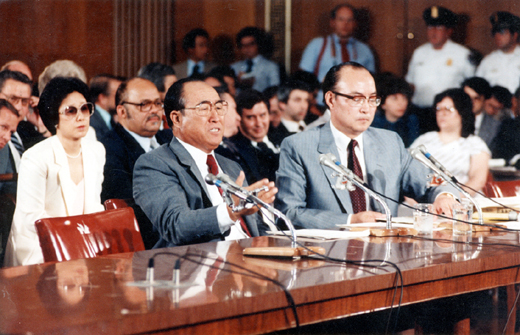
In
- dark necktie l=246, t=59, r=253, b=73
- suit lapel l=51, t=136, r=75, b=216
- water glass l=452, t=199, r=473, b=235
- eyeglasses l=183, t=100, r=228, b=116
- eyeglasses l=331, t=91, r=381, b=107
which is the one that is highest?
dark necktie l=246, t=59, r=253, b=73

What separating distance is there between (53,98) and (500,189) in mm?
2994

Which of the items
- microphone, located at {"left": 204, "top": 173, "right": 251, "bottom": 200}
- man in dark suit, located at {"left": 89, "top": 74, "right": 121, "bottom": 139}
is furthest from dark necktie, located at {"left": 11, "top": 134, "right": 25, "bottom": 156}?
microphone, located at {"left": 204, "top": 173, "right": 251, "bottom": 200}

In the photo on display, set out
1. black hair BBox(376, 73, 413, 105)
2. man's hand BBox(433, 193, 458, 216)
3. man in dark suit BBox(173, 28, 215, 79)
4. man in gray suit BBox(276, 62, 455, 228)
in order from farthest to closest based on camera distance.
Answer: black hair BBox(376, 73, 413, 105) → man in gray suit BBox(276, 62, 455, 228) → man in dark suit BBox(173, 28, 215, 79) → man's hand BBox(433, 193, 458, 216)

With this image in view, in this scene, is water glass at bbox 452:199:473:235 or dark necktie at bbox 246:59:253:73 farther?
dark necktie at bbox 246:59:253:73

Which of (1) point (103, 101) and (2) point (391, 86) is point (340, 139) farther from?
(1) point (103, 101)

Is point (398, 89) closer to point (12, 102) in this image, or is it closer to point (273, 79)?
point (273, 79)

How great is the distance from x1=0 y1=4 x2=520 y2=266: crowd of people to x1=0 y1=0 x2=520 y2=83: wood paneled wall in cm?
7

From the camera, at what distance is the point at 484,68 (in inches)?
177

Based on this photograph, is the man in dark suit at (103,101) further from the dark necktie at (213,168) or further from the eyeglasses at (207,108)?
the dark necktie at (213,168)

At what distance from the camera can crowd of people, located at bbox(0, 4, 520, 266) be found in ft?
10.0

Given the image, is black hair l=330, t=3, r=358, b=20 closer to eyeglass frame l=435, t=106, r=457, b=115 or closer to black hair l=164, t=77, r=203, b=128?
eyeglass frame l=435, t=106, r=457, b=115

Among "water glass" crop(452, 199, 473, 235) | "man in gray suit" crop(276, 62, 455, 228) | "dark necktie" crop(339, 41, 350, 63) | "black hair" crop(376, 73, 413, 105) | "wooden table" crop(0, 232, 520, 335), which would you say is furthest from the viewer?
"black hair" crop(376, 73, 413, 105)

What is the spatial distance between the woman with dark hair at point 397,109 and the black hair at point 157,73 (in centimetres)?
152

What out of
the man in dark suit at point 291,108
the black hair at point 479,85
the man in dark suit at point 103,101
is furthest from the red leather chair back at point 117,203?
the black hair at point 479,85
